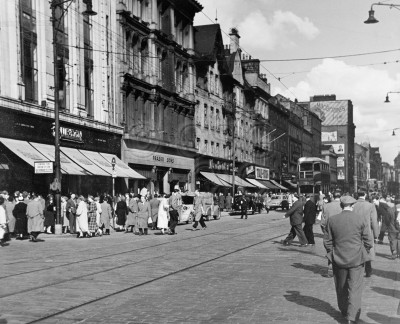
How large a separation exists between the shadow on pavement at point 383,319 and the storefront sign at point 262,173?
6320cm

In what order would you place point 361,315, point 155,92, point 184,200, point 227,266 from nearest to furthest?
point 361,315
point 227,266
point 184,200
point 155,92

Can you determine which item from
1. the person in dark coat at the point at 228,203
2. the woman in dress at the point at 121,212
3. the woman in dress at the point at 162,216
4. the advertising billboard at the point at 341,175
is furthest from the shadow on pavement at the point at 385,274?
the advertising billboard at the point at 341,175

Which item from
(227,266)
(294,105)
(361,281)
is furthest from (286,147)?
(361,281)

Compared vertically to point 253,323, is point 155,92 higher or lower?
higher

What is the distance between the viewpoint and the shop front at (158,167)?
129ft

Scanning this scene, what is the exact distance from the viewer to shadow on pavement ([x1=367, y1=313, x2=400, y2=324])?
300 inches

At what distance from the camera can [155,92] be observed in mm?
42500

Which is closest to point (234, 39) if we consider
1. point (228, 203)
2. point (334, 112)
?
point (228, 203)

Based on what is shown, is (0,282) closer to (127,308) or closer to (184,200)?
(127,308)

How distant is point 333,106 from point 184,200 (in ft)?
439

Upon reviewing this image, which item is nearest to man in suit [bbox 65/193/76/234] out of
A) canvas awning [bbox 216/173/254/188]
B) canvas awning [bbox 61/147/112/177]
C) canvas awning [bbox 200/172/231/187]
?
canvas awning [bbox 61/147/112/177]

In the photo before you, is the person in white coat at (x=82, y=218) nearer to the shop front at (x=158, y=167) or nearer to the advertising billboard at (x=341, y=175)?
the shop front at (x=158, y=167)

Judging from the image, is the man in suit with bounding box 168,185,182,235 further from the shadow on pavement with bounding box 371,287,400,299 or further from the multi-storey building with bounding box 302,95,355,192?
the multi-storey building with bounding box 302,95,355,192

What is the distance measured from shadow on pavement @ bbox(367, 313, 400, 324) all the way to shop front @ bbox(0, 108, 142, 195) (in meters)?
17.5
